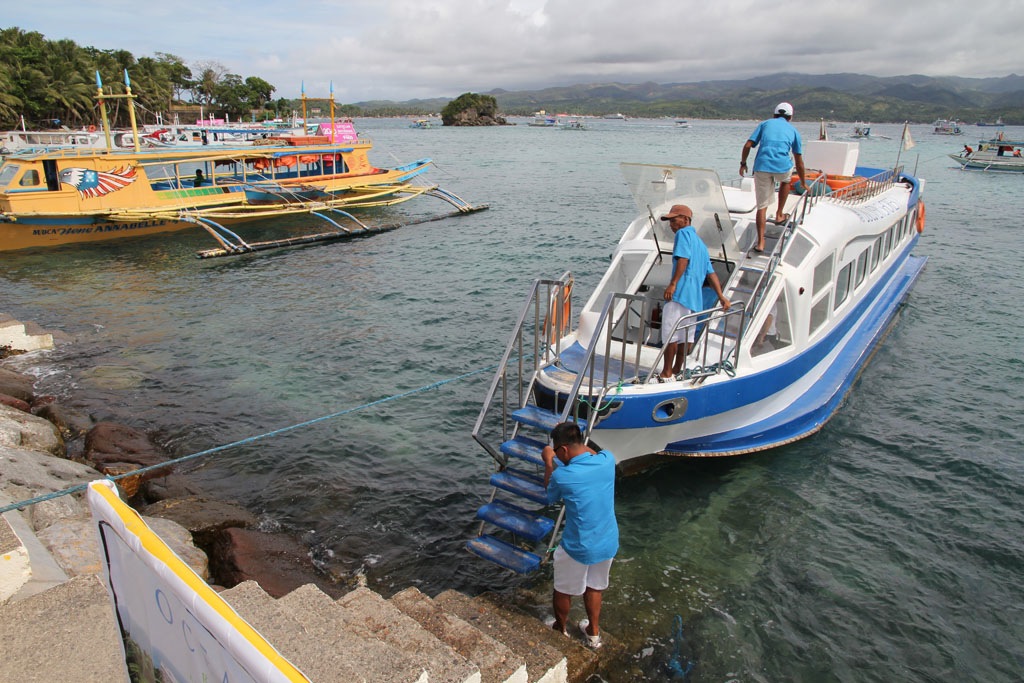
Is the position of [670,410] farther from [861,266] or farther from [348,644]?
[861,266]

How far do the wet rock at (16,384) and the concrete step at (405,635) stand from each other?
974 centimetres

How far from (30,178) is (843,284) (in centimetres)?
2920

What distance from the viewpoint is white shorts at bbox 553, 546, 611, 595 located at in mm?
5828

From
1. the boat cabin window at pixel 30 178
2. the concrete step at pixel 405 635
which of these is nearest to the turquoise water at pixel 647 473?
the concrete step at pixel 405 635

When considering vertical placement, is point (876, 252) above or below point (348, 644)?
above

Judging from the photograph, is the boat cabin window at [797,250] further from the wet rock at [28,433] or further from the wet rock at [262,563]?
the wet rock at [28,433]

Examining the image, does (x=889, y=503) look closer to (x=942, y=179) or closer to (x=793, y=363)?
(x=793, y=363)

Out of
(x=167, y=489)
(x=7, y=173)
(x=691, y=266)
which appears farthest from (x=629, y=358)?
(x=7, y=173)

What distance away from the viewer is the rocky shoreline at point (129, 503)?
7074mm

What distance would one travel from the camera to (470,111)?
551ft

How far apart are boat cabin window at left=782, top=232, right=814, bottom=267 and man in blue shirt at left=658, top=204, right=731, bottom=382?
7.28 feet

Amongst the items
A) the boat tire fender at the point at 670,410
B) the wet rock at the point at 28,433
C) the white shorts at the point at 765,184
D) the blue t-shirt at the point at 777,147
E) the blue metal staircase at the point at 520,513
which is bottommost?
the wet rock at the point at 28,433

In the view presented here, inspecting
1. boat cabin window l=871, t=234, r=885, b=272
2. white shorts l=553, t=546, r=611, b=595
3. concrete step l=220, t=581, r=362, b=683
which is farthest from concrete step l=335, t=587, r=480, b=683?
boat cabin window l=871, t=234, r=885, b=272

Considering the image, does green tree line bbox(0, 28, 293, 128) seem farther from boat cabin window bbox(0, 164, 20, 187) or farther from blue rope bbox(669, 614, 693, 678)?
blue rope bbox(669, 614, 693, 678)
